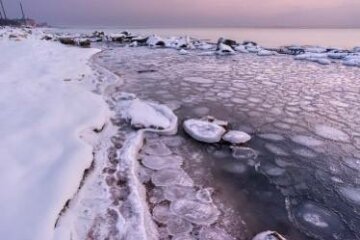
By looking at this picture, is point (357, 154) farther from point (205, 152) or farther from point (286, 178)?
point (205, 152)

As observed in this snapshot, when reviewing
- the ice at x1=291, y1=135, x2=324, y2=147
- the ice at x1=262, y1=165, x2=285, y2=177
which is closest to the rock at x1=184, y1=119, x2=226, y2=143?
the ice at x1=262, y1=165, x2=285, y2=177

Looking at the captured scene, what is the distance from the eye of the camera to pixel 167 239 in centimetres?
209

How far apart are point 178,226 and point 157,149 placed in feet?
4.53

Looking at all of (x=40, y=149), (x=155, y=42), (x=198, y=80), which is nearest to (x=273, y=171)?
(x=40, y=149)

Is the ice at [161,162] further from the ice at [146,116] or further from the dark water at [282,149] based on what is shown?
the ice at [146,116]

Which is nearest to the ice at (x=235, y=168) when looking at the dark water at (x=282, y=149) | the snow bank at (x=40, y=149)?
the dark water at (x=282, y=149)

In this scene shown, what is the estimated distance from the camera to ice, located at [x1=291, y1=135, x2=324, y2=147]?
149 inches

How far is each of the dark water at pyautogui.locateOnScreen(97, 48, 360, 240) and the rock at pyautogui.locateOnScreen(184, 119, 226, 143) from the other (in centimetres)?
12

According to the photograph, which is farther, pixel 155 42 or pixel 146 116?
pixel 155 42

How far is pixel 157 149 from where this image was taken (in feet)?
11.5

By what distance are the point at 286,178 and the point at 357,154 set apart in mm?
1245

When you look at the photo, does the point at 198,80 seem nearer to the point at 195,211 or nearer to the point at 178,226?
the point at 195,211

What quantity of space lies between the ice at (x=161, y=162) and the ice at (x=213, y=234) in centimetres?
103

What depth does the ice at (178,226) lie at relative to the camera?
7.14 feet
